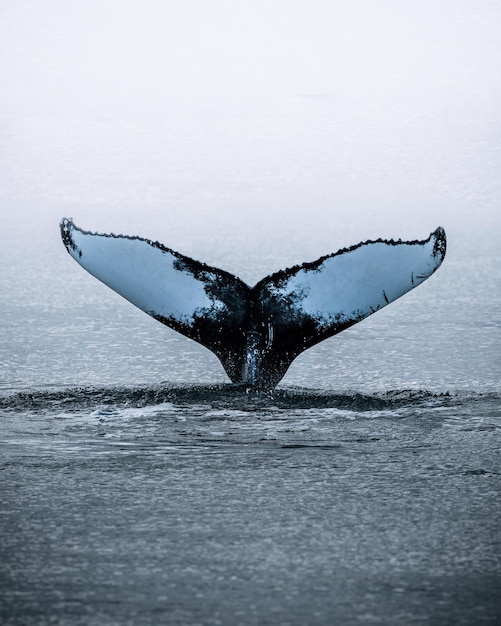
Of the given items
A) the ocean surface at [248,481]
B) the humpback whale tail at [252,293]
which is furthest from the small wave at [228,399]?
the humpback whale tail at [252,293]

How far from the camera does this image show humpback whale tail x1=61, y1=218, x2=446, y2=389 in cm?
618

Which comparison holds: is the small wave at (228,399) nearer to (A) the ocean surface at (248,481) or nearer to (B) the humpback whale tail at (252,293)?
(A) the ocean surface at (248,481)

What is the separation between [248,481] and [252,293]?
6.06 ft

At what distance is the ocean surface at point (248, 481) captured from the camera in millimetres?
3422

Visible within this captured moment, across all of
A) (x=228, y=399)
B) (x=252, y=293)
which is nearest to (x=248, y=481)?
(x=228, y=399)

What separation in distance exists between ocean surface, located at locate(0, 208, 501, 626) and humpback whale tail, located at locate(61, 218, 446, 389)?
22cm

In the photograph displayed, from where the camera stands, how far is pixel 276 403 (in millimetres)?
6129

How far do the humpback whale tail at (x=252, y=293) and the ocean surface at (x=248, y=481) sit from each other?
0.22m

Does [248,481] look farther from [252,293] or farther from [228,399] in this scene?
[252,293]

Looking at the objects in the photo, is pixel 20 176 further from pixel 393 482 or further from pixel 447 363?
pixel 393 482

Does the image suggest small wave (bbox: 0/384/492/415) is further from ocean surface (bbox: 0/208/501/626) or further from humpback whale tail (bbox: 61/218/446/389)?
humpback whale tail (bbox: 61/218/446/389)

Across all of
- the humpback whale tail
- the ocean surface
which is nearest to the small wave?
the ocean surface

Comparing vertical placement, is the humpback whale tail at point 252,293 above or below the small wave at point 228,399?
above

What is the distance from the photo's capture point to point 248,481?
466 centimetres
